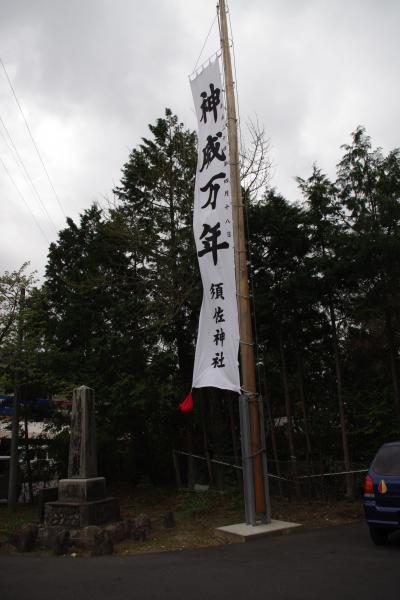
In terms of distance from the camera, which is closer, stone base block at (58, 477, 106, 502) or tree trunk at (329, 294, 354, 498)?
stone base block at (58, 477, 106, 502)

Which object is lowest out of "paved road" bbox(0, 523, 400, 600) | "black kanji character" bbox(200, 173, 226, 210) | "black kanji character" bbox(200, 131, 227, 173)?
"paved road" bbox(0, 523, 400, 600)

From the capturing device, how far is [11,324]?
14.4 m

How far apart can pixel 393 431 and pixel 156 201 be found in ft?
31.7

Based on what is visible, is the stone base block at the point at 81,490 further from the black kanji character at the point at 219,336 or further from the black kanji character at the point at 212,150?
the black kanji character at the point at 212,150

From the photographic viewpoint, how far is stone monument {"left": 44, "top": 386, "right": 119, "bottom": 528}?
376 inches

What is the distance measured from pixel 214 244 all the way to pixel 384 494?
5233mm

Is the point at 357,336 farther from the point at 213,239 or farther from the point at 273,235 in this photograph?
the point at 213,239

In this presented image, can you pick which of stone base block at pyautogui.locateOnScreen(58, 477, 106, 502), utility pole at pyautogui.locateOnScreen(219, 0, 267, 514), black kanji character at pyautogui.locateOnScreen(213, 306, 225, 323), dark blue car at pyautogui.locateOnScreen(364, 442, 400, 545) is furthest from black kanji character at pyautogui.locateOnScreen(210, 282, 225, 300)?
stone base block at pyautogui.locateOnScreen(58, 477, 106, 502)

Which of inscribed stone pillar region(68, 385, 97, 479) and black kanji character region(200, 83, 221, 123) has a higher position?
black kanji character region(200, 83, 221, 123)

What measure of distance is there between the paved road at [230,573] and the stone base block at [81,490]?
240 centimetres

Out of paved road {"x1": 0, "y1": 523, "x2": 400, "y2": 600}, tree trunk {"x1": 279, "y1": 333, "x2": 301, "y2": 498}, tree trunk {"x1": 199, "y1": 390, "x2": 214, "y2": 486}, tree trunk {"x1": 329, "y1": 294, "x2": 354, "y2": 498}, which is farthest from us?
tree trunk {"x1": 199, "y1": 390, "x2": 214, "y2": 486}

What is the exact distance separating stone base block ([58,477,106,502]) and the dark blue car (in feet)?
18.4

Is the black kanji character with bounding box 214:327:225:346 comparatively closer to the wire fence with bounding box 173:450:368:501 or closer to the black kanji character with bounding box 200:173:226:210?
the black kanji character with bounding box 200:173:226:210

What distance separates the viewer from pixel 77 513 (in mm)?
9516
